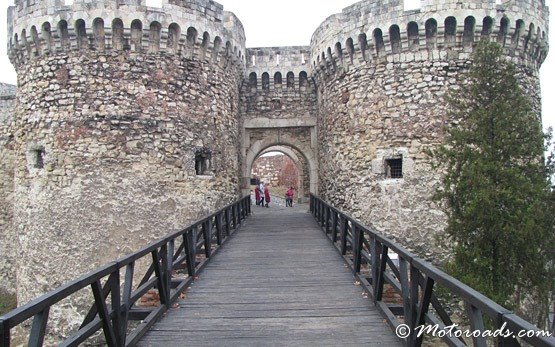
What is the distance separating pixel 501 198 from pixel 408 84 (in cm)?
340

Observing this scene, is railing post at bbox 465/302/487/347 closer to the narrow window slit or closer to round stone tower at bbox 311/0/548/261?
round stone tower at bbox 311/0/548/261

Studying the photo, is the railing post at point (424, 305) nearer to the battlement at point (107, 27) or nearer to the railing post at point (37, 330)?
the railing post at point (37, 330)

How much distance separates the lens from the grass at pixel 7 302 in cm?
1062

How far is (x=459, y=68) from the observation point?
8852 millimetres

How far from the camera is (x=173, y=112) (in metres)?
8.76

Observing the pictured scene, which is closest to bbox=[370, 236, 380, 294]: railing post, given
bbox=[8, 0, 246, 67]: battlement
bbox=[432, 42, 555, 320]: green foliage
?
bbox=[432, 42, 555, 320]: green foliage

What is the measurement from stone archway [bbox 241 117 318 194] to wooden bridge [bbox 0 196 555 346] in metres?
5.54

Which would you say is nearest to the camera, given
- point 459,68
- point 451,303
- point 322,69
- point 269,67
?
point 451,303

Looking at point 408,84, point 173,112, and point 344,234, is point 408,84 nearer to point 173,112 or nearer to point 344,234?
point 344,234

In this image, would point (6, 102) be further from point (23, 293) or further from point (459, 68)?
point (459, 68)

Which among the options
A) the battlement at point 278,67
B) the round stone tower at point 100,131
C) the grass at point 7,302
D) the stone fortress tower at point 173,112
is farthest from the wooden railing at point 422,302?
the grass at point 7,302

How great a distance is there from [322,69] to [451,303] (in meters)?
6.00

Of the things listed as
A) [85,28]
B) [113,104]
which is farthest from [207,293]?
[85,28]

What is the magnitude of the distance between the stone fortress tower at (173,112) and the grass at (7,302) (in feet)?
7.38
